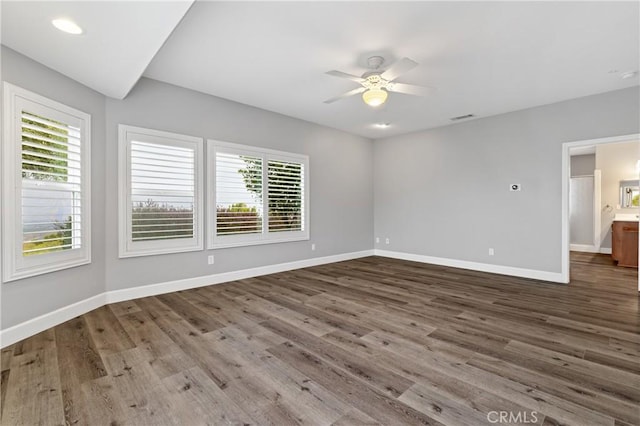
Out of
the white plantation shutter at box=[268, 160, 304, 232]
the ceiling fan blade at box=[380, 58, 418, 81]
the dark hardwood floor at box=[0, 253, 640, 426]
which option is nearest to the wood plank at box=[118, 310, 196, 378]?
the dark hardwood floor at box=[0, 253, 640, 426]

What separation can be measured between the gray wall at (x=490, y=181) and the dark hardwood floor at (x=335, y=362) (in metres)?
1.49

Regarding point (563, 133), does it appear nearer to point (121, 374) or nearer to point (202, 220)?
point (202, 220)

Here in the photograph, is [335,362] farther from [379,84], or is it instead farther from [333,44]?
[333,44]

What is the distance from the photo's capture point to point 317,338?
275 cm

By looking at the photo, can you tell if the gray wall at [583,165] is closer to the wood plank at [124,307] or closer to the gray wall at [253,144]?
the gray wall at [253,144]

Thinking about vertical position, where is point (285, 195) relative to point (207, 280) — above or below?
above

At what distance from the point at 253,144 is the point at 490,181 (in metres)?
4.50

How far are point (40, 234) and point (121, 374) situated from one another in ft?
6.16

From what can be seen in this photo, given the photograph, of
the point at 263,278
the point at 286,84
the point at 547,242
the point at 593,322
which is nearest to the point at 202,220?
the point at 263,278

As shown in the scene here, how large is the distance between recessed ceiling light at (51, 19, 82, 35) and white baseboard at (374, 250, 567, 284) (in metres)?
6.49

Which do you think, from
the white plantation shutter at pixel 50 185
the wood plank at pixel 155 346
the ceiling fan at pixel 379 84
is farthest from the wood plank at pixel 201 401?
the ceiling fan at pixel 379 84

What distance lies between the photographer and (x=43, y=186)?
9.86 ft

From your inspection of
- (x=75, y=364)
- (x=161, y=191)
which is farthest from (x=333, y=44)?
(x=75, y=364)

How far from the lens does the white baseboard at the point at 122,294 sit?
274 cm
